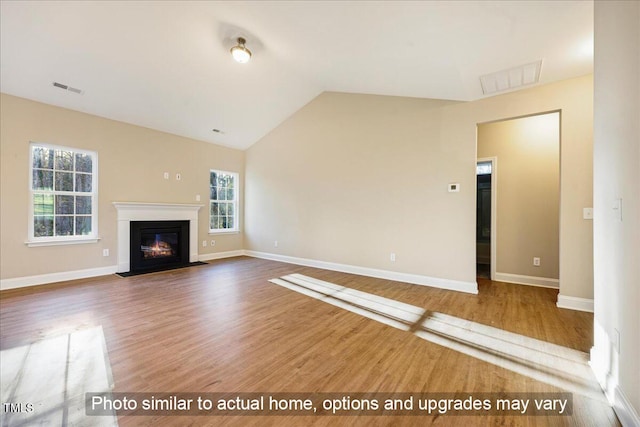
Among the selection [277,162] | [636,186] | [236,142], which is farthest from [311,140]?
[636,186]

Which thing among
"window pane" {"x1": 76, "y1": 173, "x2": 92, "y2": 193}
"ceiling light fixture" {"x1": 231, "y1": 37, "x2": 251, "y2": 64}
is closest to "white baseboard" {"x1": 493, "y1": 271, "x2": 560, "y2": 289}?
"ceiling light fixture" {"x1": 231, "y1": 37, "x2": 251, "y2": 64}

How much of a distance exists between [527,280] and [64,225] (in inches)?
290

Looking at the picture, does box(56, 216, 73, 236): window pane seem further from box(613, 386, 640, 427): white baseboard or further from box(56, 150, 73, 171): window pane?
box(613, 386, 640, 427): white baseboard

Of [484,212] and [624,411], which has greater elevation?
[484,212]

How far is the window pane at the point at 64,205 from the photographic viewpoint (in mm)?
4203

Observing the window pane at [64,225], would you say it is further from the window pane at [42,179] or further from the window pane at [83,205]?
the window pane at [42,179]

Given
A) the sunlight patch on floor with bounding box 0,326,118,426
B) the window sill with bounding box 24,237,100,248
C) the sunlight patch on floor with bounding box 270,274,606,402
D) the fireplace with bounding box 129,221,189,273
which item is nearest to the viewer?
the sunlight patch on floor with bounding box 0,326,118,426

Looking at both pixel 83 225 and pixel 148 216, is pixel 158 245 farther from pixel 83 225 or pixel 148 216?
pixel 83 225

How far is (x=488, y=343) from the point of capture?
2.29 metres

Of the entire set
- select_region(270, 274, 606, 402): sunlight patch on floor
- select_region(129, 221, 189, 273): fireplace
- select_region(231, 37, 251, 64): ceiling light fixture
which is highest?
select_region(231, 37, 251, 64): ceiling light fixture

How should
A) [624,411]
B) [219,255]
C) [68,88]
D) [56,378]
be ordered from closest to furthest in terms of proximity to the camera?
[624,411], [56,378], [68,88], [219,255]

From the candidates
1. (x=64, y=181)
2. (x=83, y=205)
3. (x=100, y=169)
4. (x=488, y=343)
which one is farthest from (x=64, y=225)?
(x=488, y=343)

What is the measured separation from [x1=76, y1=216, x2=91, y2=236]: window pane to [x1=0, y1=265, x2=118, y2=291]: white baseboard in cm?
62

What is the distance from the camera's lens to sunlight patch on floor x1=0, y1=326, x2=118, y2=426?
4.70 ft
